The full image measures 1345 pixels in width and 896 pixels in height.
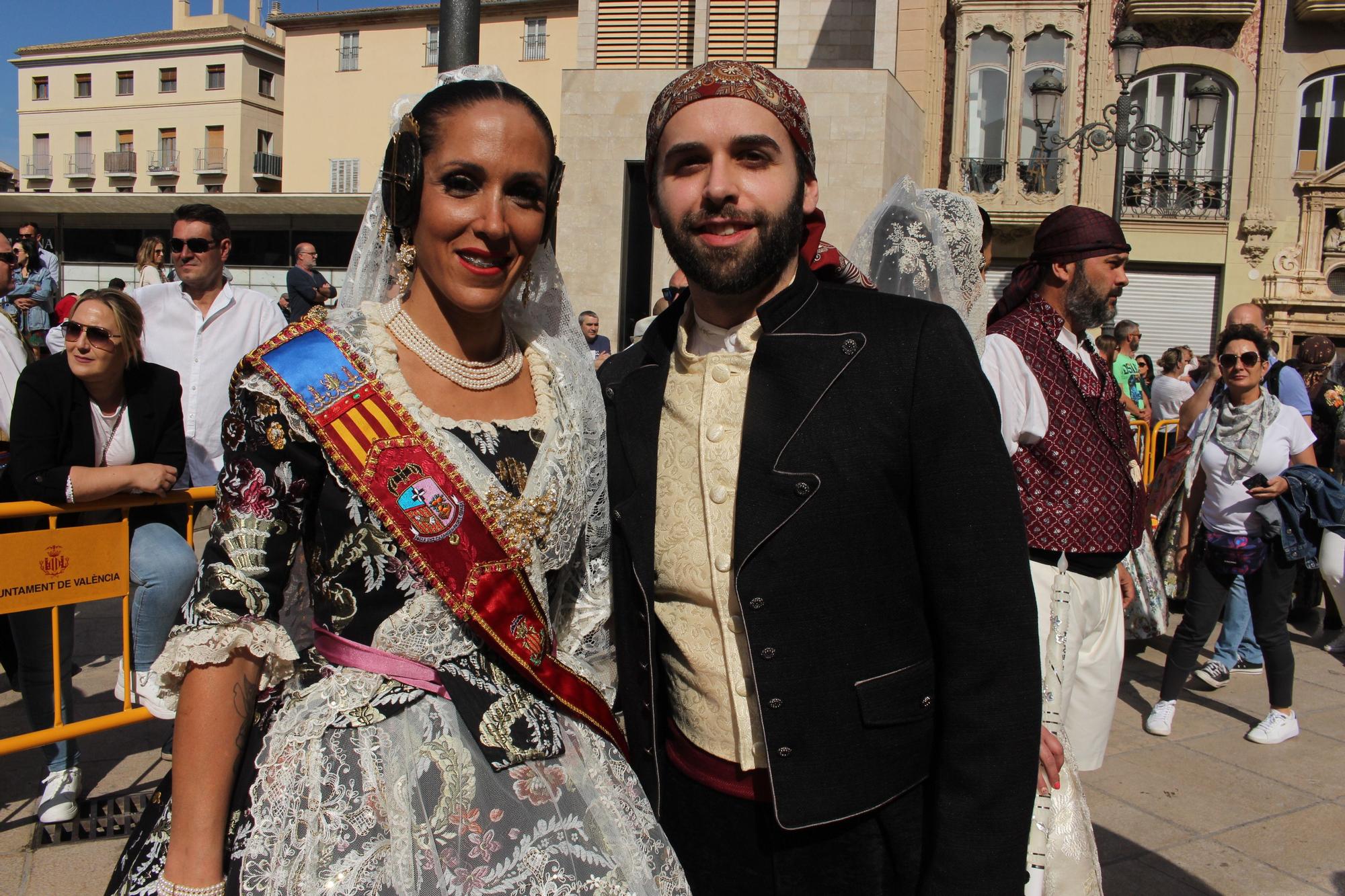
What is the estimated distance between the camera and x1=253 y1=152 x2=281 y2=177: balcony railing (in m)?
47.0

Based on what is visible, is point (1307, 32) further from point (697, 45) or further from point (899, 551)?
point (899, 551)

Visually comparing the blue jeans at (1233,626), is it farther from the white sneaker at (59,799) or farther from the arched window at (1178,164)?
the arched window at (1178,164)

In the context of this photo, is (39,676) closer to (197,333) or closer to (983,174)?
(197,333)

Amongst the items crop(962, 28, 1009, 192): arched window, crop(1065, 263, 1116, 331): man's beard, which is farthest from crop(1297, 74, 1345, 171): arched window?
crop(1065, 263, 1116, 331): man's beard

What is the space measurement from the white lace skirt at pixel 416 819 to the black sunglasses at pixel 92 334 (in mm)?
3124

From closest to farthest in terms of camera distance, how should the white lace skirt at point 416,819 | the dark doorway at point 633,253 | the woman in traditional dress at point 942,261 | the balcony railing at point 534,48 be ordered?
1. the white lace skirt at point 416,819
2. the woman in traditional dress at point 942,261
3. the dark doorway at point 633,253
4. the balcony railing at point 534,48

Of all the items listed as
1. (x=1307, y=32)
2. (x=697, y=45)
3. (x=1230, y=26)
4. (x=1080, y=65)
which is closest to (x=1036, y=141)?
(x=1080, y=65)

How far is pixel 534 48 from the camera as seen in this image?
120ft

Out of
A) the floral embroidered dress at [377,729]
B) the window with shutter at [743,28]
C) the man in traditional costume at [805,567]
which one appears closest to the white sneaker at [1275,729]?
the man in traditional costume at [805,567]

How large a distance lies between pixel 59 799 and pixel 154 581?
86 centimetres

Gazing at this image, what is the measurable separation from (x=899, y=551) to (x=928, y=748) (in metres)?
0.36

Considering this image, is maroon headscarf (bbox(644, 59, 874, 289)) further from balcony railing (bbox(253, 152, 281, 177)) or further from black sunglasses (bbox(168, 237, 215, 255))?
balcony railing (bbox(253, 152, 281, 177))

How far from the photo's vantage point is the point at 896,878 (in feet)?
5.84

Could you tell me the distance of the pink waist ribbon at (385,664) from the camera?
1671mm
